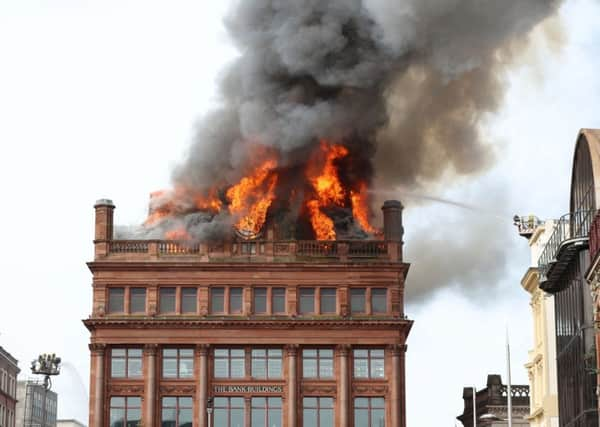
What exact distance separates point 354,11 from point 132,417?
93.4 feet

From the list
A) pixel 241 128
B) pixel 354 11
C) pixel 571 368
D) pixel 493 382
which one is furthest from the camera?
pixel 493 382

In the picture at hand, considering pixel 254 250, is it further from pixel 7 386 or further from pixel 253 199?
pixel 7 386

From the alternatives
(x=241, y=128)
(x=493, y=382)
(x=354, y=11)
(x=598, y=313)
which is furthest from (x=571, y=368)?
(x=493, y=382)

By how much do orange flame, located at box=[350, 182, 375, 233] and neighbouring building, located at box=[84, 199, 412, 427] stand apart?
322cm

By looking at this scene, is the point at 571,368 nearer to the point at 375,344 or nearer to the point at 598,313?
the point at 598,313

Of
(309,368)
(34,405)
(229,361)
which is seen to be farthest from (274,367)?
(34,405)

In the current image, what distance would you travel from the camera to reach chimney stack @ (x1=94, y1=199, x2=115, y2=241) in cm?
9912

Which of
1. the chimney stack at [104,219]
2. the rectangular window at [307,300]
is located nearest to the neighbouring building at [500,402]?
the rectangular window at [307,300]

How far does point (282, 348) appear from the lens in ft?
319

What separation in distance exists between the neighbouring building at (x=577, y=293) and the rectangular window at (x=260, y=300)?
33.7 meters

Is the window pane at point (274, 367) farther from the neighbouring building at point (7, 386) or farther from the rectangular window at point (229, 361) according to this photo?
the neighbouring building at point (7, 386)

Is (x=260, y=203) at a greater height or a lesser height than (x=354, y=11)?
lesser

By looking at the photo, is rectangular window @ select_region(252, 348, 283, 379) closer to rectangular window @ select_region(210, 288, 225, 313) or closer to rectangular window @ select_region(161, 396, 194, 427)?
rectangular window @ select_region(210, 288, 225, 313)

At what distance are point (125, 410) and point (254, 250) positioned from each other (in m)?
12.7
